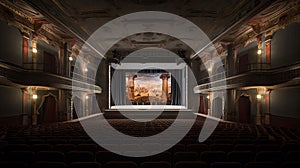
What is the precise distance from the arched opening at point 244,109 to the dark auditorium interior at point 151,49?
81mm

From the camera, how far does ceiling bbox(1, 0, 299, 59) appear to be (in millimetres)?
13234

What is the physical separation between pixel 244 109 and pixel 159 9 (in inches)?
402

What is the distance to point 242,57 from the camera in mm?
Result: 19250

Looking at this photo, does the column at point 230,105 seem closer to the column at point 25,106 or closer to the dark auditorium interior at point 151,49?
the dark auditorium interior at point 151,49

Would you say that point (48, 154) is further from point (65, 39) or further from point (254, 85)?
point (65, 39)

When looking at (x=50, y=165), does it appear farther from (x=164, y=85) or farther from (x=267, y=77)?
(x=164, y=85)

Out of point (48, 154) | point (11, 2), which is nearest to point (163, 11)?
point (11, 2)

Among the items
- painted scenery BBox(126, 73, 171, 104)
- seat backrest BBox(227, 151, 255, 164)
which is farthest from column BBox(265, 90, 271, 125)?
painted scenery BBox(126, 73, 171, 104)

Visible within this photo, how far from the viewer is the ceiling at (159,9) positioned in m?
13.2

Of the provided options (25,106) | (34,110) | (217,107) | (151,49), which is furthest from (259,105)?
(25,106)

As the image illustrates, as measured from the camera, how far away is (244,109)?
63.9 feet

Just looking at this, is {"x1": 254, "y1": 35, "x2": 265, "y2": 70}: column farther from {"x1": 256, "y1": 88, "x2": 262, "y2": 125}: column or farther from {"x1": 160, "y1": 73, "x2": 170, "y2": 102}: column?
{"x1": 160, "y1": 73, "x2": 170, "y2": 102}: column

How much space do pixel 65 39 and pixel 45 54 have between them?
2.44m

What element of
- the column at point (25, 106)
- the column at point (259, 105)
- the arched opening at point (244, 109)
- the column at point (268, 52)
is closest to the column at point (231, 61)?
the arched opening at point (244, 109)
